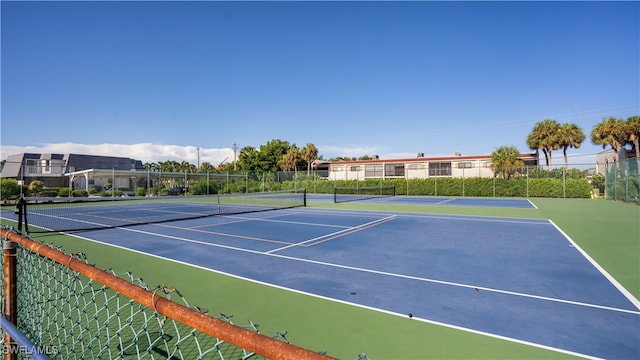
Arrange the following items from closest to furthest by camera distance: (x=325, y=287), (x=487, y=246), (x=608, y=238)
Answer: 1. (x=325, y=287)
2. (x=487, y=246)
3. (x=608, y=238)

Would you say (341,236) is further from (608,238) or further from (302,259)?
(608,238)

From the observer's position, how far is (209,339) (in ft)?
15.0

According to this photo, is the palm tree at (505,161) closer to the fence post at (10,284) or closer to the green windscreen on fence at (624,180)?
the green windscreen on fence at (624,180)

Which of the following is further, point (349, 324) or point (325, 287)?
point (325, 287)

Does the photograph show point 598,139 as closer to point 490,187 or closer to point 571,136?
point 571,136

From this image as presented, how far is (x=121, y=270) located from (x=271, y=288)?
356cm

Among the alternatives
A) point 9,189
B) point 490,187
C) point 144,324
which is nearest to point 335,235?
point 144,324

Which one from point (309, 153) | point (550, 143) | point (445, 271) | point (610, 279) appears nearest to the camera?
point (610, 279)

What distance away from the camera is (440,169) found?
47.4 m

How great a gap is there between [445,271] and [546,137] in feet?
162

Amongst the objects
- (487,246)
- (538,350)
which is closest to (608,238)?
(487,246)

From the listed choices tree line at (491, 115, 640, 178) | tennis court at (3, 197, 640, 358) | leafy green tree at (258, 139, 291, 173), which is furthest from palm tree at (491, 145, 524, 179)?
leafy green tree at (258, 139, 291, 173)

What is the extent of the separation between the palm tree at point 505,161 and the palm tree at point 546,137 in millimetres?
8952

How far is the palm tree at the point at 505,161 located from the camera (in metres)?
40.7
